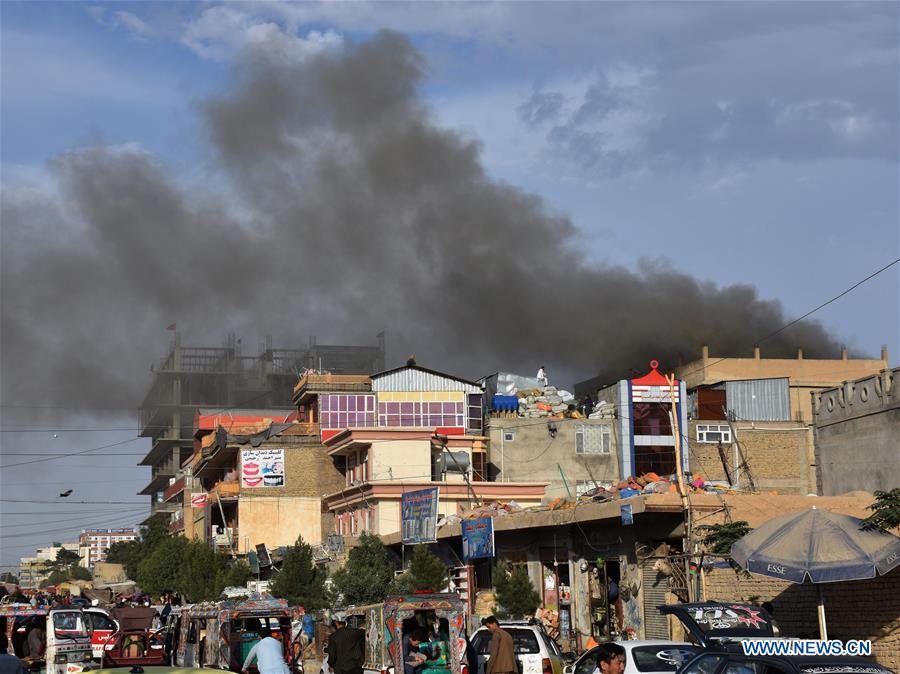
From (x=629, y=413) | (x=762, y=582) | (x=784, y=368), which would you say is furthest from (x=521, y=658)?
(x=784, y=368)

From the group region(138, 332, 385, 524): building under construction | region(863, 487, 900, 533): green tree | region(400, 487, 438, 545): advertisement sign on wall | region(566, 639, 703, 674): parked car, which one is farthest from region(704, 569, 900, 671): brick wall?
region(138, 332, 385, 524): building under construction

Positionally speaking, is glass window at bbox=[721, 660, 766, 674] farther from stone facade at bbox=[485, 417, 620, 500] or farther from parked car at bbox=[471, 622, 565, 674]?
stone facade at bbox=[485, 417, 620, 500]

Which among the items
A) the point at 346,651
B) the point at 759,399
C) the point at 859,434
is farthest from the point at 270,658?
the point at 759,399

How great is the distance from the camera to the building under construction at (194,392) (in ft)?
465

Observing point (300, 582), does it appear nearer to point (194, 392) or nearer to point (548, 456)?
point (548, 456)

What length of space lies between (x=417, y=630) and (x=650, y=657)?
4.70 metres

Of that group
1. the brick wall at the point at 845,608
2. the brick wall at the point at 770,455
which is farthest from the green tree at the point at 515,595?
the brick wall at the point at 770,455

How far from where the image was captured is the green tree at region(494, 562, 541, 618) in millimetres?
35062

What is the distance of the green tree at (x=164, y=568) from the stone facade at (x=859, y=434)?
47.5 metres

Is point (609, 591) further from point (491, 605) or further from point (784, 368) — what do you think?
point (784, 368)

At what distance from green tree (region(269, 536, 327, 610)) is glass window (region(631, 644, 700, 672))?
32.7 m

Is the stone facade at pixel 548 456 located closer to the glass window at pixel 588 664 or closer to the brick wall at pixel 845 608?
the brick wall at pixel 845 608

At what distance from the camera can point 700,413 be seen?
66562mm

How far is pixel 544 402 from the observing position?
68.8 m
